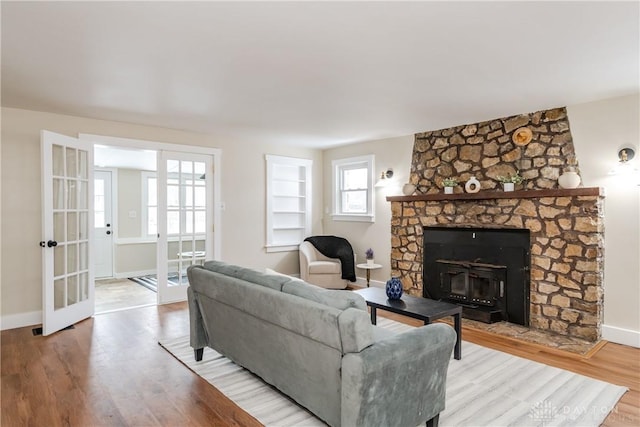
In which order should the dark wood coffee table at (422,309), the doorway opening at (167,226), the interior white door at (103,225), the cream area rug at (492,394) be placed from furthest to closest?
1. the interior white door at (103,225)
2. the doorway opening at (167,226)
3. the dark wood coffee table at (422,309)
4. the cream area rug at (492,394)

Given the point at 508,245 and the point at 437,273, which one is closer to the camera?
the point at 508,245

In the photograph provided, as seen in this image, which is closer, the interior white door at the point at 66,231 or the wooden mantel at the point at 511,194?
the wooden mantel at the point at 511,194

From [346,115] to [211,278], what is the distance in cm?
252

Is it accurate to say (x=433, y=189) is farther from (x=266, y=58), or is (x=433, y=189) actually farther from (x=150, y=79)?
(x=150, y=79)

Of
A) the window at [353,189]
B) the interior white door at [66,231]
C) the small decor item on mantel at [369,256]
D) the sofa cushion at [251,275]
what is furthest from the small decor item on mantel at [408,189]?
the interior white door at [66,231]

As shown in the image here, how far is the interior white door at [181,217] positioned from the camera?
17.1ft

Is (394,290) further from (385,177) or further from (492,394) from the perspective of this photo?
(385,177)

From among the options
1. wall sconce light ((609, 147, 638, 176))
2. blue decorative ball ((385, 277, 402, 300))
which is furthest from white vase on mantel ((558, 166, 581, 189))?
blue decorative ball ((385, 277, 402, 300))

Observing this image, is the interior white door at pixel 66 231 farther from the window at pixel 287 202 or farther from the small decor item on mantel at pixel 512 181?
the small decor item on mantel at pixel 512 181

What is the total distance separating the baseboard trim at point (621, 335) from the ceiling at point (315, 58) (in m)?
2.30

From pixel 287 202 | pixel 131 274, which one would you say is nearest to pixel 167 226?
pixel 287 202

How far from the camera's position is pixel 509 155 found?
4.52 m

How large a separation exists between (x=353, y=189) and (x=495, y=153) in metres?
2.49

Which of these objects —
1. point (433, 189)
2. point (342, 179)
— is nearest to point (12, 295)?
point (342, 179)
